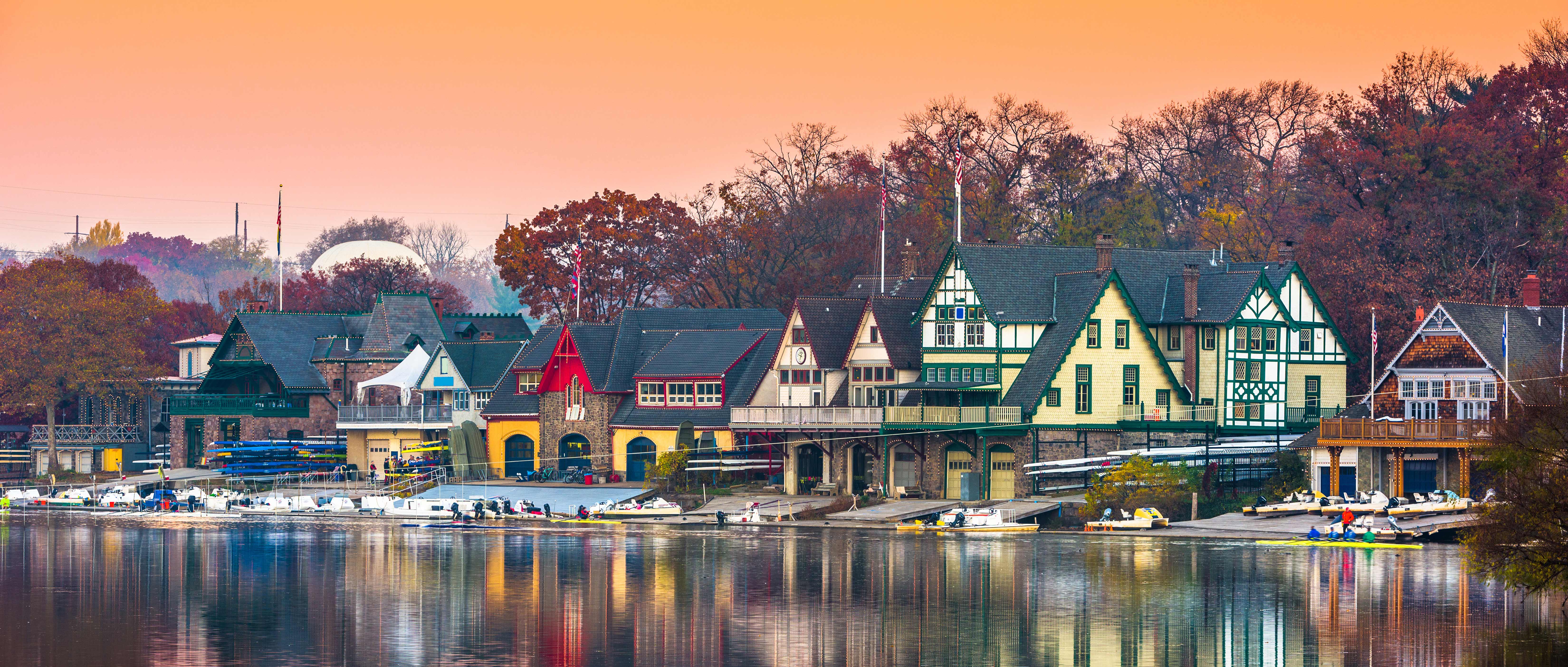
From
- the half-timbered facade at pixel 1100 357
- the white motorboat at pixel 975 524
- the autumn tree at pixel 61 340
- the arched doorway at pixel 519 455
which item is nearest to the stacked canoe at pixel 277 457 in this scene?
the arched doorway at pixel 519 455

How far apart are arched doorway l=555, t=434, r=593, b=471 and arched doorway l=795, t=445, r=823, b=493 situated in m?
13.7

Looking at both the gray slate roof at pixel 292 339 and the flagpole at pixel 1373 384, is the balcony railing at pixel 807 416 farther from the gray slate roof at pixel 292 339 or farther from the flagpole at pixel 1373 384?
the gray slate roof at pixel 292 339

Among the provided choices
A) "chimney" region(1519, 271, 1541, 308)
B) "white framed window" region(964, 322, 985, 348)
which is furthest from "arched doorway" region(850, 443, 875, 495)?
"chimney" region(1519, 271, 1541, 308)

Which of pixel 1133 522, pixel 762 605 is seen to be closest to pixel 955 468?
pixel 1133 522

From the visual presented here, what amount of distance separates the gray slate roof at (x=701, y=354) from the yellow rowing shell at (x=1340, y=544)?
3209cm

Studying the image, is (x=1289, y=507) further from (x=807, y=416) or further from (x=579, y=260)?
(x=579, y=260)

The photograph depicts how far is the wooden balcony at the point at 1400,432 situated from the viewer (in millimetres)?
69438

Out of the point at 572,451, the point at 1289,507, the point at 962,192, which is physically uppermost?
the point at 962,192

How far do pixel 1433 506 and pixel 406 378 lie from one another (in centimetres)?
5576

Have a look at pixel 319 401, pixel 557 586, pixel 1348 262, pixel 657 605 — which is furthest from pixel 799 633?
pixel 319 401

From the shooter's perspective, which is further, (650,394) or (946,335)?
(650,394)

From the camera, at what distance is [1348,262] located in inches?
3442

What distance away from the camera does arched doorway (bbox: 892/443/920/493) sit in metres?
83.3

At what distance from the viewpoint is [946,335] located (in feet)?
272
